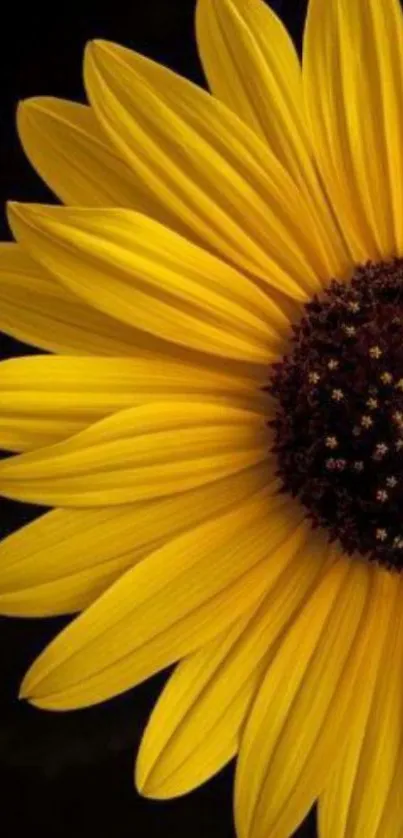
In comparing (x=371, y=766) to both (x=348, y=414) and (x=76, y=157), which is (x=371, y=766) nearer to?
(x=348, y=414)

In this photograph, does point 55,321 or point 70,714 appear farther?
point 70,714

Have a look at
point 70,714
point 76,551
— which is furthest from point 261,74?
point 70,714

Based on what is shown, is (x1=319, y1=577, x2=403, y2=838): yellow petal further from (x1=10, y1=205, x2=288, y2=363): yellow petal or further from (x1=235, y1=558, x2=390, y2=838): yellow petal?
(x1=10, y1=205, x2=288, y2=363): yellow petal

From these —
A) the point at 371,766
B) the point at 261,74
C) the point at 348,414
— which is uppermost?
the point at 261,74

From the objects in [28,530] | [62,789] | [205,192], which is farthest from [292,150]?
[62,789]

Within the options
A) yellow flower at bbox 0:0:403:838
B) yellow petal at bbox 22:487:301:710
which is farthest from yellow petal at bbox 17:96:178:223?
yellow petal at bbox 22:487:301:710

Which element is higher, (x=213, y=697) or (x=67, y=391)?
(x=67, y=391)

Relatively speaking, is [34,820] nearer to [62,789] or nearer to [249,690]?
[62,789]

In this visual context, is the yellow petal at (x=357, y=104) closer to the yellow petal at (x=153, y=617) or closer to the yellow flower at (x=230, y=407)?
the yellow flower at (x=230, y=407)
